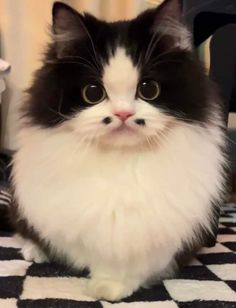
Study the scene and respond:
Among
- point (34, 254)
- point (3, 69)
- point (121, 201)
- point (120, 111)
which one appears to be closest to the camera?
point (120, 111)

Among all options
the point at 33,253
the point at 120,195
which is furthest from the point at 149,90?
the point at 33,253

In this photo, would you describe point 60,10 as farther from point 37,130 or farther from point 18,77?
point 18,77

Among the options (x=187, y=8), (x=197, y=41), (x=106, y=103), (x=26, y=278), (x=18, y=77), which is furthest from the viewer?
(x=18, y=77)

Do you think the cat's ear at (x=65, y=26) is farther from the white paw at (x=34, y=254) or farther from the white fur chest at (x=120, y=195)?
the white paw at (x=34, y=254)

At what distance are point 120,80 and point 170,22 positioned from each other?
21 centimetres

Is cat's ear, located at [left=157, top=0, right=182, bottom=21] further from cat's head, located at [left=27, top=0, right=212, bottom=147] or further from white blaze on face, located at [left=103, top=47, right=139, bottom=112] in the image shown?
white blaze on face, located at [left=103, top=47, right=139, bottom=112]

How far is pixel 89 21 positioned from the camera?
1000 millimetres

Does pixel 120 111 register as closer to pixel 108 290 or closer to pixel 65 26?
pixel 65 26

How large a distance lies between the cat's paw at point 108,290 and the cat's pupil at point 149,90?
1.35 ft

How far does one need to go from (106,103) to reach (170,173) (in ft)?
0.73

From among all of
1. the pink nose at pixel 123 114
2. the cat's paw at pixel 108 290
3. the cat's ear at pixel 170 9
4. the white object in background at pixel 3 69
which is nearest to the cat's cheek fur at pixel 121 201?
the cat's paw at pixel 108 290

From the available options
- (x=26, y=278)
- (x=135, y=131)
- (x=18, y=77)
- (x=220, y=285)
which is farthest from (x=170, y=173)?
(x=18, y=77)

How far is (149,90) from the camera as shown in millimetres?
947

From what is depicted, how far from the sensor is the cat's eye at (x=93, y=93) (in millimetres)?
930
